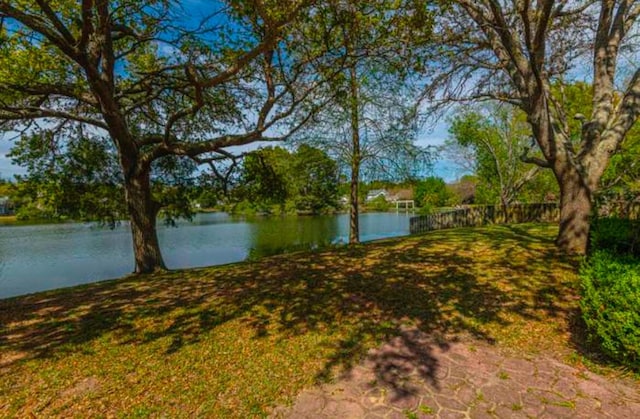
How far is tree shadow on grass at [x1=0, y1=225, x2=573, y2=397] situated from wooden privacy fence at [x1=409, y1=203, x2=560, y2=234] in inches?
358

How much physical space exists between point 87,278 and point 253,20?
13.2 meters

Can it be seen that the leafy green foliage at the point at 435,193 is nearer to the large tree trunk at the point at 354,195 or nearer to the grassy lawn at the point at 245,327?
the large tree trunk at the point at 354,195

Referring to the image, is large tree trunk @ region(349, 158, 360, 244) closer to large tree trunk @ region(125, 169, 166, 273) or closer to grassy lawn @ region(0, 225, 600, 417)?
grassy lawn @ region(0, 225, 600, 417)

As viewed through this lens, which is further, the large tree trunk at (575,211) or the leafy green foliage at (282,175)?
the leafy green foliage at (282,175)

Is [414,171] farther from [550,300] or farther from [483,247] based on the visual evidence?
[550,300]

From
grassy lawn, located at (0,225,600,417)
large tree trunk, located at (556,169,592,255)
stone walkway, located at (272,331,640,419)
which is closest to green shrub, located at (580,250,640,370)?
stone walkway, located at (272,331,640,419)

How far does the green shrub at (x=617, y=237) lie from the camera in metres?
4.43

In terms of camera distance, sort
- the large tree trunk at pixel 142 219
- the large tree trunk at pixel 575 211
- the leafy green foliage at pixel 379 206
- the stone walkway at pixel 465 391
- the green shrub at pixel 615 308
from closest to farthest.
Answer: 1. the stone walkway at pixel 465 391
2. the green shrub at pixel 615 308
3. the large tree trunk at pixel 575 211
4. the large tree trunk at pixel 142 219
5. the leafy green foliage at pixel 379 206

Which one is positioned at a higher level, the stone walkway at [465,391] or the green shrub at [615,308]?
the green shrub at [615,308]

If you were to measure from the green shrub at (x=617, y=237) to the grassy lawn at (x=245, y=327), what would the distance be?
0.74 meters

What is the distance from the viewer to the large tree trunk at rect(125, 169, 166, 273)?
789cm

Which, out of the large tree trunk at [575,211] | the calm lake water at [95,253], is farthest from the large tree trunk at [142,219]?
the large tree trunk at [575,211]

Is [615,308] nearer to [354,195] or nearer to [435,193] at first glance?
[354,195]

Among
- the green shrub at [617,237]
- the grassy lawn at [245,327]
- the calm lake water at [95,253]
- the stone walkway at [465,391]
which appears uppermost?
the green shrub at [617,237]
